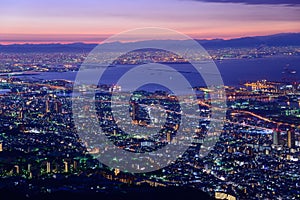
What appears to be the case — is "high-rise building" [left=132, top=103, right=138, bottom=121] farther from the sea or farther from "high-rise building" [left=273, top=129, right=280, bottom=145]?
the sea

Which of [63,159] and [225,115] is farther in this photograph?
[225,115]

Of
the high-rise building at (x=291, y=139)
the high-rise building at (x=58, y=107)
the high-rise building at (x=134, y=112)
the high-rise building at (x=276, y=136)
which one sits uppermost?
the high-rise building at (x=291, y=139)

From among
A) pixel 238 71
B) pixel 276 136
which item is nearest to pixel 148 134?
pixel 276 136

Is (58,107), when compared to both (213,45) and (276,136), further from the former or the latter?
(213,45)

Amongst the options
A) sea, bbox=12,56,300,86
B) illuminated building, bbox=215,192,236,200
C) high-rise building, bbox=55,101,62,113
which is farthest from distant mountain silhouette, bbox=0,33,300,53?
illuminated building, bbox=215,192,236,200

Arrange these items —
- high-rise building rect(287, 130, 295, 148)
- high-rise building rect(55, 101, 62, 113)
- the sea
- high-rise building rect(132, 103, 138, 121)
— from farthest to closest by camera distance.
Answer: the sea → high-rise building rect(55, 101, 62, 113) → high-rise building rect(132, 103, 138, 121) → high-rise building rect(287, 130, 295, 148)

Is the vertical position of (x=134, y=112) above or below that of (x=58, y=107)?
above

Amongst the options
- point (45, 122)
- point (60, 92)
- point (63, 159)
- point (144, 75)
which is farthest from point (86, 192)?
point (144, 75)

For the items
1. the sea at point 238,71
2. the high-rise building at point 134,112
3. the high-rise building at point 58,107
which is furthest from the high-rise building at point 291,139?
the sea at point 238,71

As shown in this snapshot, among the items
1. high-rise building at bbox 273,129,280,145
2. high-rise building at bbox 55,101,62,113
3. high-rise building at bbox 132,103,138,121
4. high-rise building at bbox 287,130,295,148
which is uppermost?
high-rise building at bbox 287,130,295,148

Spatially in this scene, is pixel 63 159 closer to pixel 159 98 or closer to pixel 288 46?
pixel 159 98

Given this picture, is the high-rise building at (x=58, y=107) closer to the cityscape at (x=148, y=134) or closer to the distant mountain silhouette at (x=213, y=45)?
the cityscape at (x=148, y=134)
